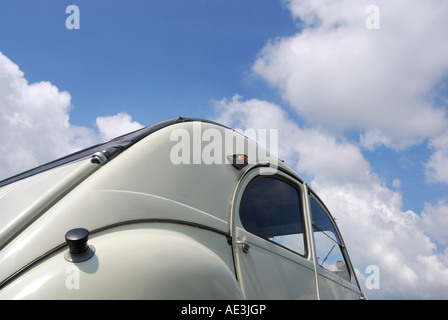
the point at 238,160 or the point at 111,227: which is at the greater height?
the point at 238,160

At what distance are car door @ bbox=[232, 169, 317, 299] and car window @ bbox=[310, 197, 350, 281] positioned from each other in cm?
27

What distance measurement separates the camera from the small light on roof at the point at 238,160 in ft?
8.85

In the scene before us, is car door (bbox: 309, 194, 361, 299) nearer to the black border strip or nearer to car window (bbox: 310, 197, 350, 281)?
car window (bbox: 310, 197, 350, 281)

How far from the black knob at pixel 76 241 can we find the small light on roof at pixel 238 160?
1.42 metres

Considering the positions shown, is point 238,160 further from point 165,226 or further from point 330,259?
point 330,259

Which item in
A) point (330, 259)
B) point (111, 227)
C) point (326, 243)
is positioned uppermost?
point (326, 243)

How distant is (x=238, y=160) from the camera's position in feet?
8.88

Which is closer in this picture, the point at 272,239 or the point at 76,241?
the point at 76,241

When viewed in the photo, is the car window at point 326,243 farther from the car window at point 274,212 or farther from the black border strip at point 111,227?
the black border strip at point 111,227

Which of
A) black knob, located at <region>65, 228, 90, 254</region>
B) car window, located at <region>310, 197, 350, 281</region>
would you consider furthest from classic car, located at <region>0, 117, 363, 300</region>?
car window, located at <region>310, 197, 350, 281</region>

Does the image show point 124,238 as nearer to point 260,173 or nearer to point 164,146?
point 164,146

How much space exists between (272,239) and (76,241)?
173cm

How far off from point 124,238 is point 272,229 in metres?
1.67

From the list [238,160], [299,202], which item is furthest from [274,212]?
[238,160]
